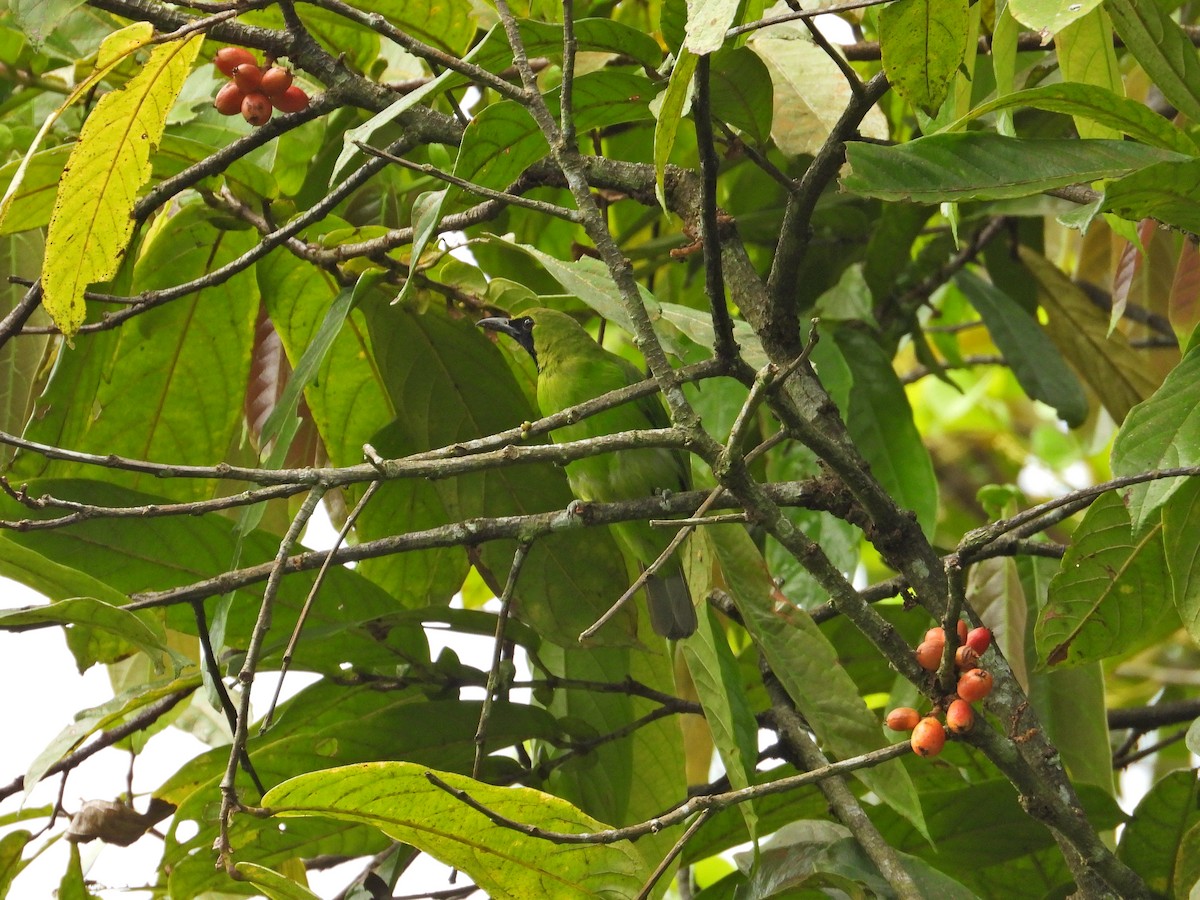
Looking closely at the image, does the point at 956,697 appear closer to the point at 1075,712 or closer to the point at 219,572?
the point at 1075,712

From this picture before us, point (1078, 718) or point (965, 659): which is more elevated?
point (965, 659)

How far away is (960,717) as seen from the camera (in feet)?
5.06

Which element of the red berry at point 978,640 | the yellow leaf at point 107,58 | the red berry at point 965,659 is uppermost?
the yellow leaf at point 107,58

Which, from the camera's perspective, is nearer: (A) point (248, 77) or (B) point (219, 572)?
(A) point (248, 77)

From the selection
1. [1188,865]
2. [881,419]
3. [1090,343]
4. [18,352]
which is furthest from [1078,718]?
[18,352]

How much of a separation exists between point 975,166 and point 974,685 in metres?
0.64

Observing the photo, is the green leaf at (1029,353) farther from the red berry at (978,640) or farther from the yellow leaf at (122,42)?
the yellow leaf at (122,42)

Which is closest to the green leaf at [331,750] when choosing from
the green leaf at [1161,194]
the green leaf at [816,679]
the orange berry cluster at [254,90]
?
the green leaf at [816,679]

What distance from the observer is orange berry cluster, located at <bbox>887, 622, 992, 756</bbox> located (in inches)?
61.1

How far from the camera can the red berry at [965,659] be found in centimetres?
162

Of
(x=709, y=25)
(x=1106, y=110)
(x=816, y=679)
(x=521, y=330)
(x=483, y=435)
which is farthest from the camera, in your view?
(x=521, y=330)

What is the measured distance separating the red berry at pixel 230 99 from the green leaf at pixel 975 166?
1143 millimetres

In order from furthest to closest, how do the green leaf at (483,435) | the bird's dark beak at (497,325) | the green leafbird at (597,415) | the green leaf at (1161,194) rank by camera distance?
the green leafbird at (597,415)
the bird's dark beak at (497,325)
the green leaf at (483,435)
the green leaf at (1161,194)

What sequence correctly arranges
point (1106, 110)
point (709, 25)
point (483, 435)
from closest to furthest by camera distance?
point (709, 25) < point (1106, 110) < point (483, 435)
